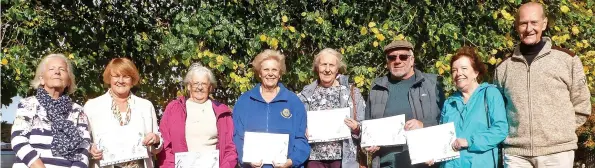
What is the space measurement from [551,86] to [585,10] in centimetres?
322

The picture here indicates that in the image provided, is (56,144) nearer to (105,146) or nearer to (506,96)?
(105,146)

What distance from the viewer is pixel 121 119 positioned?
5.17 m

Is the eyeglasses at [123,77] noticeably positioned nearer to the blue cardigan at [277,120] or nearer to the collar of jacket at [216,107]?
the collar of jacket at [216,107]

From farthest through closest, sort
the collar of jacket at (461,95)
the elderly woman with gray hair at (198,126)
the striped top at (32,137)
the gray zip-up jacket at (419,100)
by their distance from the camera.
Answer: the elderly woman with gray hair at (198,126) → the gray zip-up jacket at (419,100) → the collar of jacket at (461,95) → the striped top at (32,137)

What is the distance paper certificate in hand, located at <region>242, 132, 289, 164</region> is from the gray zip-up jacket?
76 centimetres

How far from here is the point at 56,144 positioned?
4.80 metres

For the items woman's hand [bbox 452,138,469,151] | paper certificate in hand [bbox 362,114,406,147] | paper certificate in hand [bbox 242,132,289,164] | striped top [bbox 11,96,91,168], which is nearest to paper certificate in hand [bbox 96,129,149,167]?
striped top [bbox 11,96,91,168]

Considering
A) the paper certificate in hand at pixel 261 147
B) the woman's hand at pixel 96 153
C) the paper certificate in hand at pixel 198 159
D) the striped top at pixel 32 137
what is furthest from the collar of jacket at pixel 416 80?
the striped top at pixel 32 137

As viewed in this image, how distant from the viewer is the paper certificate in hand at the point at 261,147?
536cm

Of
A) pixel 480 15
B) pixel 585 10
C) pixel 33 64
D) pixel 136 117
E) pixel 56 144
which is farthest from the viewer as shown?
pixel 585 10

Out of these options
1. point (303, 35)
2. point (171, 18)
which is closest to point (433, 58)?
point (303, 35)

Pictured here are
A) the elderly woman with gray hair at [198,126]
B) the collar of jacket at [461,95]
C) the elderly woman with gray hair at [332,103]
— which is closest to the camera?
the collar of jacket at [461,95]

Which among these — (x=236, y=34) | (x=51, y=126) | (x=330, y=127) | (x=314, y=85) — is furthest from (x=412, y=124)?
(x=51, y=126)

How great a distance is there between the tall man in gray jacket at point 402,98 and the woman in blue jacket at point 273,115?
56cm
